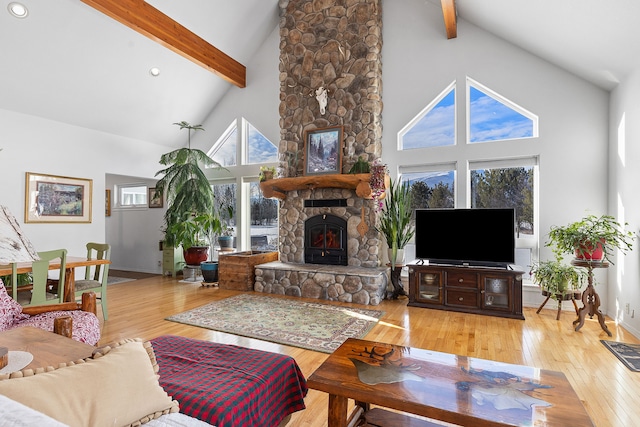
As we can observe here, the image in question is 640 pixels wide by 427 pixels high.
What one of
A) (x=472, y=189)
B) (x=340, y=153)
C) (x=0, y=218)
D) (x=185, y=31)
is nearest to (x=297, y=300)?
(x=340, y=153)

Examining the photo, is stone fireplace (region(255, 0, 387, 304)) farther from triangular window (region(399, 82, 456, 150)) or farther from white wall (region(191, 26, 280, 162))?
triangular window (region(399, 82, 456, 150))

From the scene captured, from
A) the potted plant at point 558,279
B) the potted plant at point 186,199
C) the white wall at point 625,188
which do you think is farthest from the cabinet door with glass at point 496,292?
the potted plant at point 186,199

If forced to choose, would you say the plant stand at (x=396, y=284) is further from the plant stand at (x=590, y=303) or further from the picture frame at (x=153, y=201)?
the picture frame at (x=153, y=201)

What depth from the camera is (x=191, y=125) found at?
689 centimetres

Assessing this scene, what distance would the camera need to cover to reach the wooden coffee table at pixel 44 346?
144 cm

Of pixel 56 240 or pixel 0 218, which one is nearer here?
pixel 0 218

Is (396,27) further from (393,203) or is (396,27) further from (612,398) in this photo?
(612,398)

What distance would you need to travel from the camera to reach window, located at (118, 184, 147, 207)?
7.48 metres

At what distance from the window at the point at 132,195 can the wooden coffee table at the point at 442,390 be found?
7076 mm

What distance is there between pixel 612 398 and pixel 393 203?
3.23 metres

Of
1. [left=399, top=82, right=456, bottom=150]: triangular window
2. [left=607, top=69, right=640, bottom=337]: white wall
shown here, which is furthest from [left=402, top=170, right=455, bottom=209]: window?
[left=607, top=69, right=640, bottom=337]: white wall

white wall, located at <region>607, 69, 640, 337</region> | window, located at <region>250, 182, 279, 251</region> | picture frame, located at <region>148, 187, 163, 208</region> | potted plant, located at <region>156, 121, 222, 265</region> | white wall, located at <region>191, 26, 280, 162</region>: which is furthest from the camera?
picture frame, located at <region>148, 187, 163, 208</region>

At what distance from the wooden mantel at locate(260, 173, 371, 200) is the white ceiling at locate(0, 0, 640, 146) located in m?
2.54

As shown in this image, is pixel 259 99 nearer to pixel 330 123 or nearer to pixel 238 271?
pixel 330 123
